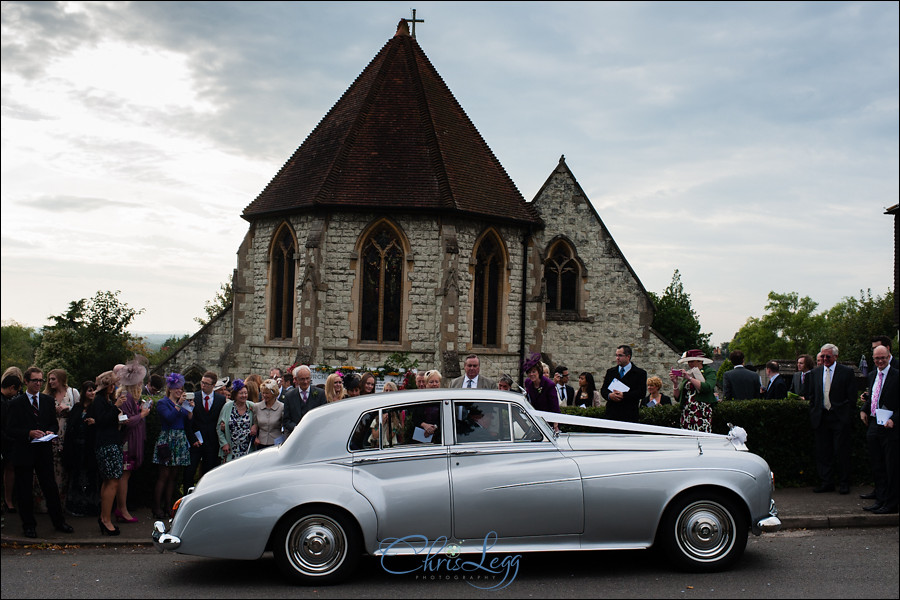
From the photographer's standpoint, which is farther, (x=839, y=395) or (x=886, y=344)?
(x=839, y=395)

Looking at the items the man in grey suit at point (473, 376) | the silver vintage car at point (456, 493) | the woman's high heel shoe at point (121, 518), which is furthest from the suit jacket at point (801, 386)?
the woman's high heel shoe at point (121, 518)

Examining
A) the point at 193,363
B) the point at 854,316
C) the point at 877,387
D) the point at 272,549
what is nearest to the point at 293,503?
the point at 272,549

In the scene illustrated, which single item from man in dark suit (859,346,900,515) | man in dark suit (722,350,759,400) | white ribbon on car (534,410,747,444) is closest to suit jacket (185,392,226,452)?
white ribbon on car (534,410,747,444)

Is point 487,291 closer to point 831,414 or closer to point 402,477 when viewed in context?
point 831,414

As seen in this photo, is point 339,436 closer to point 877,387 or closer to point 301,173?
point 877,387

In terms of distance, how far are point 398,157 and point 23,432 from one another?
542 inches

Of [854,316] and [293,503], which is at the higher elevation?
[854,316]

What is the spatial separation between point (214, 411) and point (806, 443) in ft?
26.0

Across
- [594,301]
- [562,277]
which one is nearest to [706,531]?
[594,301]

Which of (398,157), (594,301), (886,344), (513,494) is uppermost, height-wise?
(398,157)

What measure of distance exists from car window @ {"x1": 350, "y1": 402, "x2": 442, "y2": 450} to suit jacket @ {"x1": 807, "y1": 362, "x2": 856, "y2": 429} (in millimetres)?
6167

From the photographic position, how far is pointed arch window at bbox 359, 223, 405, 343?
66.8 ft

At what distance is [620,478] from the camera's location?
657 cm

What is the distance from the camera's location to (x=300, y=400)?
30.1 feet
